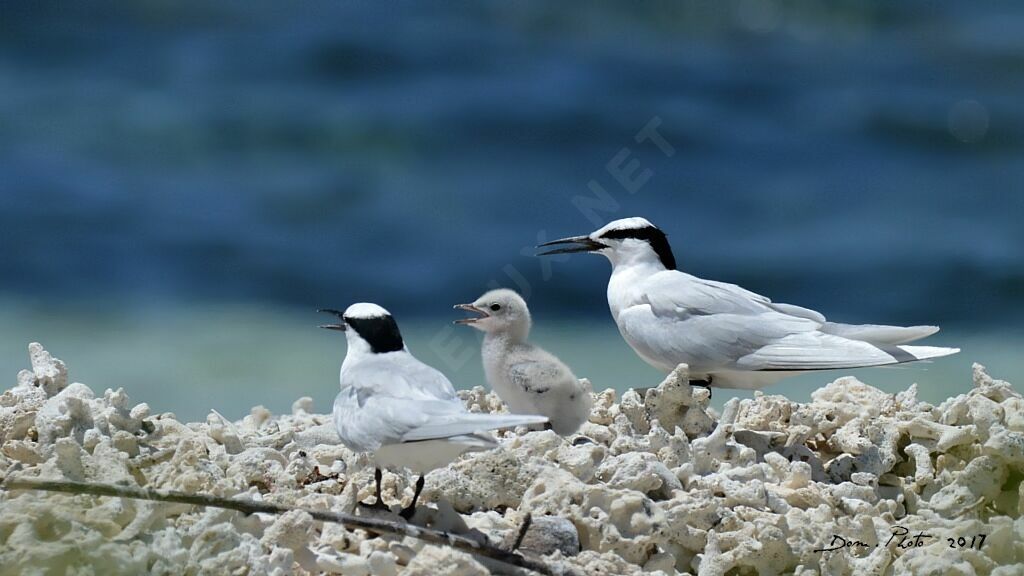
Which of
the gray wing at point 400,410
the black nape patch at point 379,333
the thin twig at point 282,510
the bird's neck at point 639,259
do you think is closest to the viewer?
the thin twig at point 282,510

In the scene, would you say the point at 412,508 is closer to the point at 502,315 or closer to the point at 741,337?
the point at 502,315

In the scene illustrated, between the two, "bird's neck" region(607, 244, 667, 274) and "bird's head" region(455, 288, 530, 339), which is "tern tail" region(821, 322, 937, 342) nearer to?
"bird's neck" region(607, 244, 667, 274)

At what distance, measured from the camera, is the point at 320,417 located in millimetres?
5453

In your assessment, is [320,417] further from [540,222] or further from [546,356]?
[540,222]

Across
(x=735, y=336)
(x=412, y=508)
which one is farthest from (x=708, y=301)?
(x=412, y=508)

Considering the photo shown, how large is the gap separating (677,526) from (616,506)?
0.17 m

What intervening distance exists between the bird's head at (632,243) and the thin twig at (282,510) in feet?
7.34

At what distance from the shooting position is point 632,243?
5957 mm

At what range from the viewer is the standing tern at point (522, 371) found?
4926 mm

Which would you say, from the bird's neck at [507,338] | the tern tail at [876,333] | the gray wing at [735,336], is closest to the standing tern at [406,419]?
the bird's neck at [507,338]

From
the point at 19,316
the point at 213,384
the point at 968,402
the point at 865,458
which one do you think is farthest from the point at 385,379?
the point at 19,316

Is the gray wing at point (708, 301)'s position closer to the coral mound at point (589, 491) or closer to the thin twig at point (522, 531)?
the coral mound at point (589, 491)

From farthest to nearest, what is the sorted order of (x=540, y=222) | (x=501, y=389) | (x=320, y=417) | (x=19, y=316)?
(x=540, y=222), (x=19, y=316), (x=320, y=417), (x=501, y=389)

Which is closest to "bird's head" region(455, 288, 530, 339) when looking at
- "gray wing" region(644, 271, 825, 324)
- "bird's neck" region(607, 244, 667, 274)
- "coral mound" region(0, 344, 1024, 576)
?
"coral mound" region(0, 344, 1024, 576)
